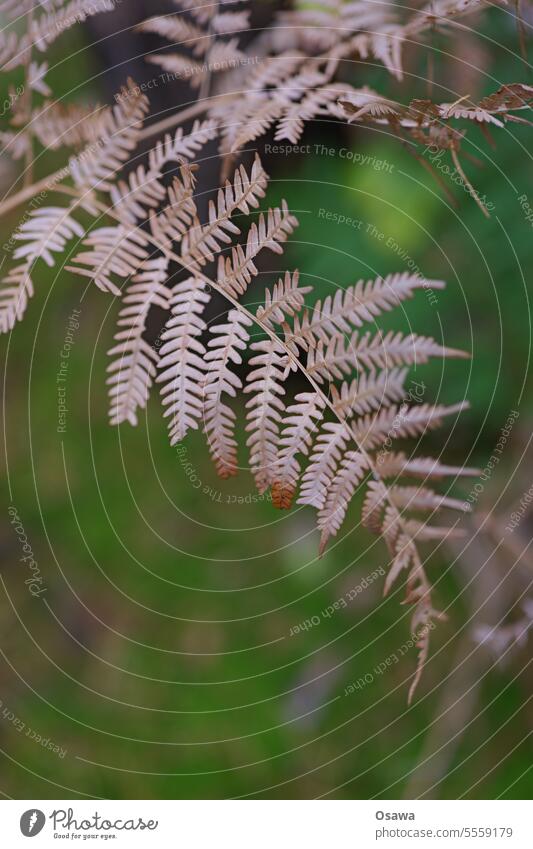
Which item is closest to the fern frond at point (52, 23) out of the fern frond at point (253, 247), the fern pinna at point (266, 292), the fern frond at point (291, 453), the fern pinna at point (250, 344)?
the fern pinna at point (266, 292)

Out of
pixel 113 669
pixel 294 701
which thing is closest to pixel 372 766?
pixel 294 701

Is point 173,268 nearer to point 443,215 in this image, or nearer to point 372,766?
point 443,215

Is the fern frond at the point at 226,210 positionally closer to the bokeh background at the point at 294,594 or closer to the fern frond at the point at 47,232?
the fern frond at the point at 47,232

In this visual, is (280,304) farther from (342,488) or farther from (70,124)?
(70,124)

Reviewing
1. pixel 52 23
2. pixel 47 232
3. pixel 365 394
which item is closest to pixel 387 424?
pixel 365 394

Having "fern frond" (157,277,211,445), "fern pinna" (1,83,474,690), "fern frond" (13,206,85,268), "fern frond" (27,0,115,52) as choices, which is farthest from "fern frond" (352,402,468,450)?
"fern frond" (27,0,115,52)

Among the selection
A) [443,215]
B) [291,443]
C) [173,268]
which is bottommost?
[291,443]
